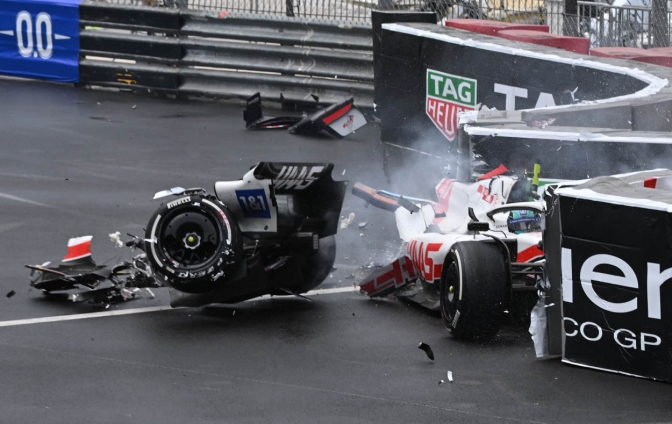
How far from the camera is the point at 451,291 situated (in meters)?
7.55

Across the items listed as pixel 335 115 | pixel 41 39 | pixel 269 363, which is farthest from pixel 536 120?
pixel 41 39

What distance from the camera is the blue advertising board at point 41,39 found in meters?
19.6

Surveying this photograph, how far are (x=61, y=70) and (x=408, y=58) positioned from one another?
8.59 m

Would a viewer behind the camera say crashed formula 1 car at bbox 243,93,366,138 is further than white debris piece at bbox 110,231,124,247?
Yes

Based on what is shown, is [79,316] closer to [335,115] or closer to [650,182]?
[650,182]

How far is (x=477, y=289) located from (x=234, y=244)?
71.6 inches

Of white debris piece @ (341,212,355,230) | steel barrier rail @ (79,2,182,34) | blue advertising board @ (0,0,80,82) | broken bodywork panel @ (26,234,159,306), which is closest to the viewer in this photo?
broken bodywork panel @ (26,234,159,306)

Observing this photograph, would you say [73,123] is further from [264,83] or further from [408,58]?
[408,58]

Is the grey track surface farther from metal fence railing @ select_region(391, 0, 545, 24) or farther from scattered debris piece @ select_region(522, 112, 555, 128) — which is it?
metal fence railing @ select_region(391, 0, 545, 24)

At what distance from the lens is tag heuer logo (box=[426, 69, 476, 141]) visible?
12664 millimetres

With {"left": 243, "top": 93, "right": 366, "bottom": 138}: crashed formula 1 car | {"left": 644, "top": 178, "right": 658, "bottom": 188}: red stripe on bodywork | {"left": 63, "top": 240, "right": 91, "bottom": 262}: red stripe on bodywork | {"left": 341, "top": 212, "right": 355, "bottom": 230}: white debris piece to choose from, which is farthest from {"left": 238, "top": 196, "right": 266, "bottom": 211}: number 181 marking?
{"left": 243, "top": 93, "right": 366, "bottom": 138}: crashed formula 1 car

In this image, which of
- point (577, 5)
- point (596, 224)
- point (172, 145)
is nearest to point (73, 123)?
point (172, 145)

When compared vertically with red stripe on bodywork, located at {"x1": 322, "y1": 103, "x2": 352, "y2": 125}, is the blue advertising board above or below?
above

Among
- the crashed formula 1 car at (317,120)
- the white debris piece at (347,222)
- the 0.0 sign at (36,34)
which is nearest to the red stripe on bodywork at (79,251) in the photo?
A: the white debris piece at (347,222)
